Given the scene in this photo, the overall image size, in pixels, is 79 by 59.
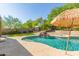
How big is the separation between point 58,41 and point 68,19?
324 mm

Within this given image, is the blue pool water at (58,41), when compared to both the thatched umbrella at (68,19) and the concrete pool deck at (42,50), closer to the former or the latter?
the concrete pool deck at (42,50)

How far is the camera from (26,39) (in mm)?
4207

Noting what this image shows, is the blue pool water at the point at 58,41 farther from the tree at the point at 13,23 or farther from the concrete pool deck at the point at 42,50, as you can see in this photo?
the tree at the point at 13,23

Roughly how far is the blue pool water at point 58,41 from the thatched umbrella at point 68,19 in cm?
18

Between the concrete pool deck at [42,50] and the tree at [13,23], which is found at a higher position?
the tree at [13,23]

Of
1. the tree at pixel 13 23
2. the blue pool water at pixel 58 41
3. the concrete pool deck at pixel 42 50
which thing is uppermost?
the tree at pixel 13 23

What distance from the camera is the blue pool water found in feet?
13.6

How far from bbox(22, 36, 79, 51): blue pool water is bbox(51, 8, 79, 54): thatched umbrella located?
0.18m

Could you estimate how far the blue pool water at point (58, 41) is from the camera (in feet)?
13.6

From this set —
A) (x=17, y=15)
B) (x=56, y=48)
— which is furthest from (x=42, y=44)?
(x=17, y=15)

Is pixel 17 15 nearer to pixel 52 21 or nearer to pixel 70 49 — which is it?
pixel 52 21

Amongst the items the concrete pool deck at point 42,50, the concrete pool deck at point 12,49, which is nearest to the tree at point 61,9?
the concrete pool deck at point 42,50

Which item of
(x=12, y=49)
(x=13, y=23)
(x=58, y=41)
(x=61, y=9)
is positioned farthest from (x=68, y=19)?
(x=12, y=49)

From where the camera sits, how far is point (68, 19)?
4109mm
